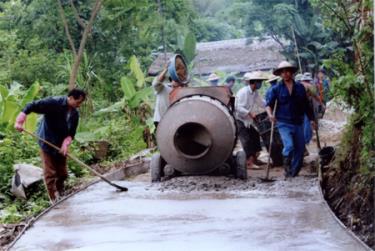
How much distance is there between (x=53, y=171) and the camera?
30.5 ft

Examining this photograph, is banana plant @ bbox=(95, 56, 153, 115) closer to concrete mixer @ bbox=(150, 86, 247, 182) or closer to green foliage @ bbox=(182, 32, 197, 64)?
green foliage @ bbox=(182, 32, 197, 64)

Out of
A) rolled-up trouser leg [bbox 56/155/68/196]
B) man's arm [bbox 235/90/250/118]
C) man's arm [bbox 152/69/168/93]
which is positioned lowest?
rolled-up trouser leg [bbox 56/155/68/196]

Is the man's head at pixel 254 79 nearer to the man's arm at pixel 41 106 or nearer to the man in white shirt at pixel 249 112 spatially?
the man in white shirt at pixel 249 112

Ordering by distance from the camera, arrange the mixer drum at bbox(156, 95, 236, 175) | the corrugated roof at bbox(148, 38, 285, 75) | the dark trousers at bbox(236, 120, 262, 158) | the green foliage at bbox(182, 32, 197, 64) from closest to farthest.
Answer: the mixer drum at bbox(156, 95, 236, 175)
the dark trousers at bbox(236, 120, 262, 158)
the green foliage at bbox(182, 32, 197, 64)
the corrugated roof at bbox(148, 38, 285, 75)

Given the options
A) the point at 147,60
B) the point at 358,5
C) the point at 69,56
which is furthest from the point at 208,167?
the point at 147,60

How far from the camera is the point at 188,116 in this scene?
396 inches

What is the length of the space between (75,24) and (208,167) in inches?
379

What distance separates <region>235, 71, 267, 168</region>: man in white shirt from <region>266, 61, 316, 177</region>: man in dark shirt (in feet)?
5.01

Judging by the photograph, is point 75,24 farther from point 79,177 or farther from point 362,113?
point 362,113

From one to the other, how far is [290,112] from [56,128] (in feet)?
10.4

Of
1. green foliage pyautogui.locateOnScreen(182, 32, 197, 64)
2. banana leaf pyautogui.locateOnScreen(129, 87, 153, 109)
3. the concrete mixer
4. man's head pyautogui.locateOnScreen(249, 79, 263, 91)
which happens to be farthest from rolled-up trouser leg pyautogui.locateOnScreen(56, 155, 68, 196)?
green foliage pyautogui.locateOnScreen(182, 32, 197, 64)

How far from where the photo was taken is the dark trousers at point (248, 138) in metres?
12.2

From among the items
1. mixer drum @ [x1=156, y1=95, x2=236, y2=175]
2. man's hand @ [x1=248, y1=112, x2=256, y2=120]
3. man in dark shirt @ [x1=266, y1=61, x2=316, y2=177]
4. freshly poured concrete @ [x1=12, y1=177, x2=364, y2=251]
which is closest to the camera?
freshly poured concrete @ [x1=12, y1=177, x2=364, y2=251]

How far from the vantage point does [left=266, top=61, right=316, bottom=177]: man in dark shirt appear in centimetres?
1019
